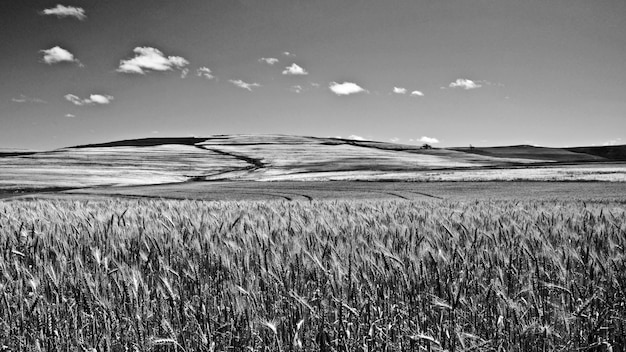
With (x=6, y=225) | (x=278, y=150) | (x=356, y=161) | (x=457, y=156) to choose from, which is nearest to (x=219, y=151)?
(x=278, y=150)

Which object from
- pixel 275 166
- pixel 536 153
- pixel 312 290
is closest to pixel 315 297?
pixel 312 290

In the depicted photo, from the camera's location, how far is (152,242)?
3918 millimetres

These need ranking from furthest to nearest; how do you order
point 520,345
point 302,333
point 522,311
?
point 522,311 → point 302,333 → point 520,345

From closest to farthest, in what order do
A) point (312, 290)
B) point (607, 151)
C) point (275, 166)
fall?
point (312, 290) → point (275, 166) → point (607, 151)

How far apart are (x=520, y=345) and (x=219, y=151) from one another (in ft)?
249

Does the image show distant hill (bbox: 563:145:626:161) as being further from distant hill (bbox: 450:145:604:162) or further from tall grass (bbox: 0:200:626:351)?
tall grass (bbox: 0:200:626:351)

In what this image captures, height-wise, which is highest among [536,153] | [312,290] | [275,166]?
[536,153]

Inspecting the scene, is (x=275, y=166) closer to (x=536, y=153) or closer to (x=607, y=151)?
(x=536, y=153)

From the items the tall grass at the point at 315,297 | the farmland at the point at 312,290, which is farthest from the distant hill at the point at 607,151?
the tall grass at the point at 315,297

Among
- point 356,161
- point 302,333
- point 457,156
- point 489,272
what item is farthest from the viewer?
point 457,156

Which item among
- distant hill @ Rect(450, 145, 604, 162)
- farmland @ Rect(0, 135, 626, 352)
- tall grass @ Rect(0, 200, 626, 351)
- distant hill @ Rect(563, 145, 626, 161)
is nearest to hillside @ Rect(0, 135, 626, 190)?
distant hill @ Rect(450, 145, 604, 162)

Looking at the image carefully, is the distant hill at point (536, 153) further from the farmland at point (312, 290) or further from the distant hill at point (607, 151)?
the farmland at point (312, 290)

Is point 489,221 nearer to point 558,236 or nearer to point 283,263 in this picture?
point 558,236

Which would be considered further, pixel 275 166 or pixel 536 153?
pixel 536 153
